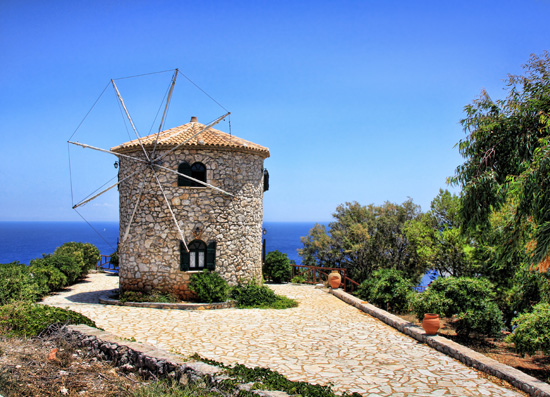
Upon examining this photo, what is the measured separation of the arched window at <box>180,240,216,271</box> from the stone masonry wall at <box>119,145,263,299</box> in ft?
0.61

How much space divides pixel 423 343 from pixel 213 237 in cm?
802

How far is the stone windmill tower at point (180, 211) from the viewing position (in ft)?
50.2

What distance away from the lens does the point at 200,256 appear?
51.0 ft

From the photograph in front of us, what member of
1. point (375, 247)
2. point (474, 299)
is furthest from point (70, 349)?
point (375, 247)

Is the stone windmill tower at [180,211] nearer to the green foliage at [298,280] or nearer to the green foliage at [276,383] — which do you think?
the green foliage at [298,280]

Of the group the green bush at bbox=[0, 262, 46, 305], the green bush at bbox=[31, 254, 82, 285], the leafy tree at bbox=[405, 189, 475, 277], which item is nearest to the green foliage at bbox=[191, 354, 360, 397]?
the green bush at bbox=[0, 262, 46, 305]

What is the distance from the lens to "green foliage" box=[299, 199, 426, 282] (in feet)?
78.4

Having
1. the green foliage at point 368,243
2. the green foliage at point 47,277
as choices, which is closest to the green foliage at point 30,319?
the green foliage at point 47,277

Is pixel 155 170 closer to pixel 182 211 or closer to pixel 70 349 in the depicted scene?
pixel 182 211

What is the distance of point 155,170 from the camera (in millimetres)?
15422

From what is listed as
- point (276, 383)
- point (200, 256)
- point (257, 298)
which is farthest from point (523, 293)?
point (200, 256)

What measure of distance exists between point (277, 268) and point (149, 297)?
7655 millimetres

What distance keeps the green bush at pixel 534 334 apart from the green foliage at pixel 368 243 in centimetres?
1321

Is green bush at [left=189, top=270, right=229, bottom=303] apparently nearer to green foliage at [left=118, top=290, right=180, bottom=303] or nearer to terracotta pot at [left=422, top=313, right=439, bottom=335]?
green foliage at [left=118, top=290, right=180, bottom=303]
